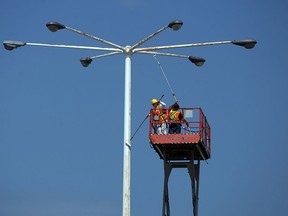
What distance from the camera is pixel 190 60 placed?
88.9 feet

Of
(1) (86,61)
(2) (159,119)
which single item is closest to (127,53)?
(1) (86,61)

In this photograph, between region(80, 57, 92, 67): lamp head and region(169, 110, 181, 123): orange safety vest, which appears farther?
region(169, 110, 181, 123): orange safety vest

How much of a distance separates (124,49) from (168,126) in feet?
31.4

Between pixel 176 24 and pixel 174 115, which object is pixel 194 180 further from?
pixel 176 24

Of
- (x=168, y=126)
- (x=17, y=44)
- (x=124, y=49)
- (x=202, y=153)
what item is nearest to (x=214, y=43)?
(x=124, y=49)

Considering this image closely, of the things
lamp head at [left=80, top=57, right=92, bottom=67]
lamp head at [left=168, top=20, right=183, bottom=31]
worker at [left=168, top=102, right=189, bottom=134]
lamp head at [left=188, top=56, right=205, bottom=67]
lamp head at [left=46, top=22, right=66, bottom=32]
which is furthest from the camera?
worker at [left=168, top=102, right=189, bottom=134]

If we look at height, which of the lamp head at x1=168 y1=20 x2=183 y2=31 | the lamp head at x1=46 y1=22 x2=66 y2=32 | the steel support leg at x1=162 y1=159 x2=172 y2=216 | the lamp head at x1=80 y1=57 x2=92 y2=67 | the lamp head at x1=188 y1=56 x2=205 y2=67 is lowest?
the steel support leg at x1=162 y1=159 x2=172 y2=216

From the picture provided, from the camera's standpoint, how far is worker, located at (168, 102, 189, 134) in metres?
35.2

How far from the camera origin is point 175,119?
35.3 meters

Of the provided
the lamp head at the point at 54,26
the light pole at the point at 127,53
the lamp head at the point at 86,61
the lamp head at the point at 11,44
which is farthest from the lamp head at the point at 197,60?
the lamp head at the point at 11,44

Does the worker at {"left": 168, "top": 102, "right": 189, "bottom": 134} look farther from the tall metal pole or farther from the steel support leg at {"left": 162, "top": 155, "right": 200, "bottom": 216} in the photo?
the tall metal pole

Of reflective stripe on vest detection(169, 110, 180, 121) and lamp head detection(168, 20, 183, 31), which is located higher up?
lamp head detection(168, 20, 183, 31)

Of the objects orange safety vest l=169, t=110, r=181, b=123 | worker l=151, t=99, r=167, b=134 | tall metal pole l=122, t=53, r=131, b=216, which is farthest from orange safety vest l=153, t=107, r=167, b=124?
tall metal pole l=122, t=53, r=131, b=216

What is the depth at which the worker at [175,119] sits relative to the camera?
1388 inches
